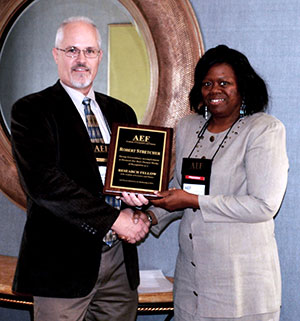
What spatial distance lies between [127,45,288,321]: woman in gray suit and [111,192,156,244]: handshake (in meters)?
0.09

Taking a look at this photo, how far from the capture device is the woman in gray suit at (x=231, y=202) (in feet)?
5.78

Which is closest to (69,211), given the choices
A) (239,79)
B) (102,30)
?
(239,79)

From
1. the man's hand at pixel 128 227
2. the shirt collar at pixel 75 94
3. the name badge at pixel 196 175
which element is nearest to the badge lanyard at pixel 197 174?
the name badge at pixel 196 175

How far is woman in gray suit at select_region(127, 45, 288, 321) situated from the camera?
5.78 feet

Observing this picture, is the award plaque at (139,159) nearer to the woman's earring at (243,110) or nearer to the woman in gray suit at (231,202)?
the woman in gray suit at (231,202)

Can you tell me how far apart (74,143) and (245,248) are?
0.77 meters

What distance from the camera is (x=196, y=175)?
1.86 metres

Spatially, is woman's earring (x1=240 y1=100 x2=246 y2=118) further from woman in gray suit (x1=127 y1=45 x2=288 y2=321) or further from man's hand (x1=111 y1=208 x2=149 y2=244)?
man's hand (x1=111 y1=208 x2=149 y2=244)

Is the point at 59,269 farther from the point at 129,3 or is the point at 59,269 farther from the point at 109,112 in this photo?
the point at 129,3

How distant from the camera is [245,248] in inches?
70.1

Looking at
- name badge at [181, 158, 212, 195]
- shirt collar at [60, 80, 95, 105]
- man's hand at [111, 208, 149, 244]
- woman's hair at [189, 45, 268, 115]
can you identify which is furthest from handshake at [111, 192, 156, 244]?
woman's hair at [189, 45, 268, 115]

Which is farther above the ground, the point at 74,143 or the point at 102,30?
the point at 102,30

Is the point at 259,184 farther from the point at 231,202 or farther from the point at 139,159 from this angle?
the point at 139,159

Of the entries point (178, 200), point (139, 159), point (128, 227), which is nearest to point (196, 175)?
point (178, 200)
